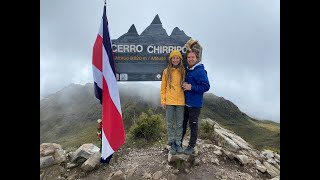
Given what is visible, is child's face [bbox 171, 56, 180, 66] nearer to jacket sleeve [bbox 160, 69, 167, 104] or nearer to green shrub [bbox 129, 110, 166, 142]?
jacket sleeve [bbox 160, 69, 167, 104]

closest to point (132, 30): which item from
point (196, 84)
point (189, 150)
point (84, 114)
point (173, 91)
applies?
point (173, 91)

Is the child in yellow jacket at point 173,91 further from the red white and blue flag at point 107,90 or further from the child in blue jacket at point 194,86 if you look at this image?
the red white and blue flag at point 107,90

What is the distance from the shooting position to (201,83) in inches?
298

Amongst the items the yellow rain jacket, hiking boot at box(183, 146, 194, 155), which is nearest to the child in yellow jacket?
the yellow rain jacket

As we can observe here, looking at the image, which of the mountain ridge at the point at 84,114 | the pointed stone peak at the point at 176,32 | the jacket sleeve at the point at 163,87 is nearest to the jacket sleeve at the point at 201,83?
the jacket sleeve at the point at 163,87

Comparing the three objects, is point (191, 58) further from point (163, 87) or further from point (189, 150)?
point (189, 150)

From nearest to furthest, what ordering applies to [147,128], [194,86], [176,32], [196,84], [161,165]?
[194,86] → [196,84] → [176,32] → [161,165] → [147,128]

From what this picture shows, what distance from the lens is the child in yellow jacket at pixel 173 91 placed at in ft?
25.1

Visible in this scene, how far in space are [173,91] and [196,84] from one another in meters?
0.43
